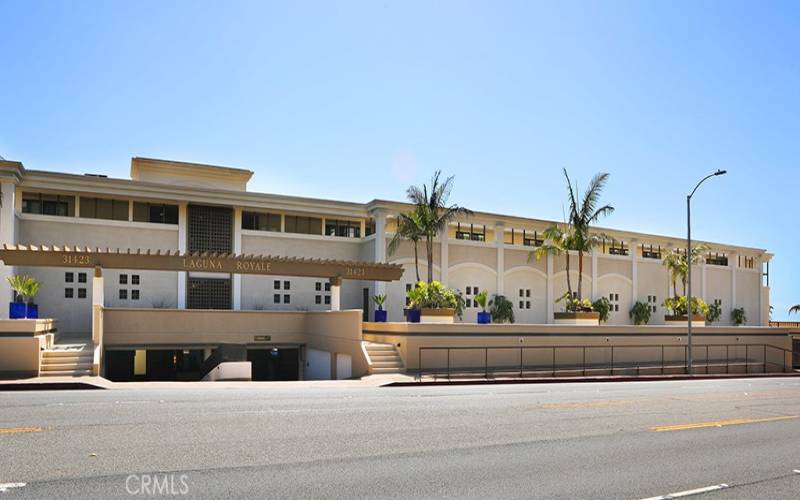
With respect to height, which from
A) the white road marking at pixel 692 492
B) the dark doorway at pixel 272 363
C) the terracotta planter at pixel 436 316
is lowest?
the dark doorway at pixel 272 363

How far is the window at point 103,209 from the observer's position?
35.9m

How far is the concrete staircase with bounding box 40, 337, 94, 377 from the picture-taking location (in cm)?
2411

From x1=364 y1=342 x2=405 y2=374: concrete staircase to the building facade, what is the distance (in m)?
8.77

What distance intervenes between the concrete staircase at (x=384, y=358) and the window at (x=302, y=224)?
13721 mm

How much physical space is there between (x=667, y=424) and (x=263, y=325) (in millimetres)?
24966

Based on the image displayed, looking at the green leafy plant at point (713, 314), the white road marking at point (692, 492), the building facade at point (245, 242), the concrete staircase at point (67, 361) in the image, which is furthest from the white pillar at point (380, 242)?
the white road marking at point (692, 492)

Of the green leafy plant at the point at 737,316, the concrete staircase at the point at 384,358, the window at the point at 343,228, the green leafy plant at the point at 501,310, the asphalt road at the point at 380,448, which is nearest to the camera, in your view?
the asphalt road at the point at 380,448

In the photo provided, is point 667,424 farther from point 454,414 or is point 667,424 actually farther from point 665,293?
point 665,293

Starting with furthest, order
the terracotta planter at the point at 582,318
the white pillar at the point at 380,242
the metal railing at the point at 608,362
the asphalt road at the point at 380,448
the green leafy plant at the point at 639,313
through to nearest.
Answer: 1. the green leafy plant at the point at 639,313
2. the white pillar at the point at 380,242
3. the terracotta planter at the point at 582,318
4. the metal railing at the point at 608,362
5. the asphalt road at the point at 380,448

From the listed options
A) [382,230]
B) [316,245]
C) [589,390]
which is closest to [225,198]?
[316,245]

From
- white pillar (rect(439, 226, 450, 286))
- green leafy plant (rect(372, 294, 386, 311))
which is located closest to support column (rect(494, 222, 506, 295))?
white pillar (rect(439, 226, 450, 286))

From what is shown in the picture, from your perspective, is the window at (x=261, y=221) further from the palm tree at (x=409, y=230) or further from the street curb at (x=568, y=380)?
the street curb at (x=568, y=380)

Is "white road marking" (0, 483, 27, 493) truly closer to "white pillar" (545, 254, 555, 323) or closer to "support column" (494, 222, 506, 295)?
"support column" (494, 222, 506, 295)

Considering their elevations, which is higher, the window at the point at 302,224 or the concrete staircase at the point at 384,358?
the window at the point at 302,224
